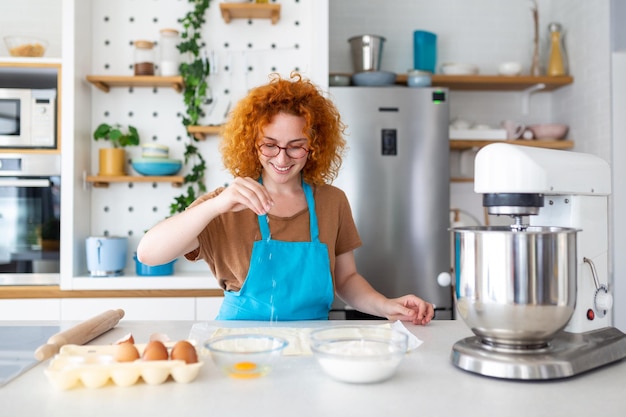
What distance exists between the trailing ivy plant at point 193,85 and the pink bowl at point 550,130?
6.56 ft

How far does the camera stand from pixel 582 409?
95 centimetres

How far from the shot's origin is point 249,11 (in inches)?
126

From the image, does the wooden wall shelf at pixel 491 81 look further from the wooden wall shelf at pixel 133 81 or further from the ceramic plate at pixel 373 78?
the wooden wall shelf at pixel 133 81

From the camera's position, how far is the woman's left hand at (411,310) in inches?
63.0

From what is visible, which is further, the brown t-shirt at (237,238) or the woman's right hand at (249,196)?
the brown t-shirt at (237,238)

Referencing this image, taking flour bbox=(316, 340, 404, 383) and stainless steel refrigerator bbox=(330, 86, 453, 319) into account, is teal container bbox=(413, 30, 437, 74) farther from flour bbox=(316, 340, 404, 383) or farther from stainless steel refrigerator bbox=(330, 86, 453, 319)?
flour bbox=(316, 340, 404, 383)

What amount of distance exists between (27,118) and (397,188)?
6.15 feet

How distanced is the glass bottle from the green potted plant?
248 cm

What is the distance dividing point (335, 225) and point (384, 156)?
1.29 m

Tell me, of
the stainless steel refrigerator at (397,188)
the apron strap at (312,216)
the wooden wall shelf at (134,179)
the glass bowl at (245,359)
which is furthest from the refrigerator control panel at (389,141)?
the glass bowl at (245,359)

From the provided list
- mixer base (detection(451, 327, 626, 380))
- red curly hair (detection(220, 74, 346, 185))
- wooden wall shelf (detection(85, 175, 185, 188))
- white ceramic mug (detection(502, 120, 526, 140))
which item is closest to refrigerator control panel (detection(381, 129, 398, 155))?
white ceramic mug (detection(502, 120, 526, 140))

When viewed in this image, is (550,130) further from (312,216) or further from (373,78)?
(312,216)

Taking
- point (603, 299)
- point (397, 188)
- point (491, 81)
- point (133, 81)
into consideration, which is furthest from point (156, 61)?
point (603, 299)

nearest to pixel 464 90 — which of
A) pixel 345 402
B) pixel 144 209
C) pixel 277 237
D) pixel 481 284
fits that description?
pixel 144 209
